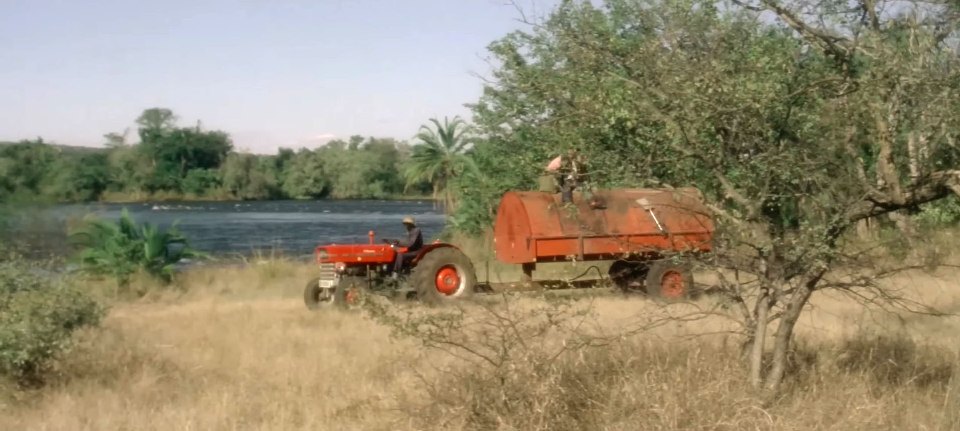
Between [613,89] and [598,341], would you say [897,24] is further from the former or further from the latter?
[598,341]

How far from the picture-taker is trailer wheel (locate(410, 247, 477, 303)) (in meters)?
15.9

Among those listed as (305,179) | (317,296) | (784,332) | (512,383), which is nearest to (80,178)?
(317,296)

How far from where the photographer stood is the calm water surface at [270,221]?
110 feet

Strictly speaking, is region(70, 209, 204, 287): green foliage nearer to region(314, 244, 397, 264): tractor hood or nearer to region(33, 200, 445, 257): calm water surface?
region(33, 200, 445, 257): calm water surface

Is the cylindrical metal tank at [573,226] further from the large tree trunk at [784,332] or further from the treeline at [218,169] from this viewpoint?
the treeline at [218,169]

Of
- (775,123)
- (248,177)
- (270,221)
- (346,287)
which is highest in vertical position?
(775,123)

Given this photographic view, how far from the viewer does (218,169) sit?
72.5m

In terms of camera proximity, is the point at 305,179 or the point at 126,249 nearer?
the point at 126,249

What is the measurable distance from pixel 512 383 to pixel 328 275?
913 centimetres

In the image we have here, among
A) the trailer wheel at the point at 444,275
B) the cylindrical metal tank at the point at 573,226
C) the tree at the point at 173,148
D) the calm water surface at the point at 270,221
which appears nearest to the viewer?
the cylindrical metal tank at the point at 573,226

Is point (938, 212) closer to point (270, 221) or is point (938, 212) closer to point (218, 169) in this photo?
point (270, 221)

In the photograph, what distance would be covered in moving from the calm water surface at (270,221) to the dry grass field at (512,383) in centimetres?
1181

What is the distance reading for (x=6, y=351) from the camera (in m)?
9.10

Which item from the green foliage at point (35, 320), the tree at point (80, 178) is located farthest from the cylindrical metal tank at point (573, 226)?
the tree at point (80, 178)
